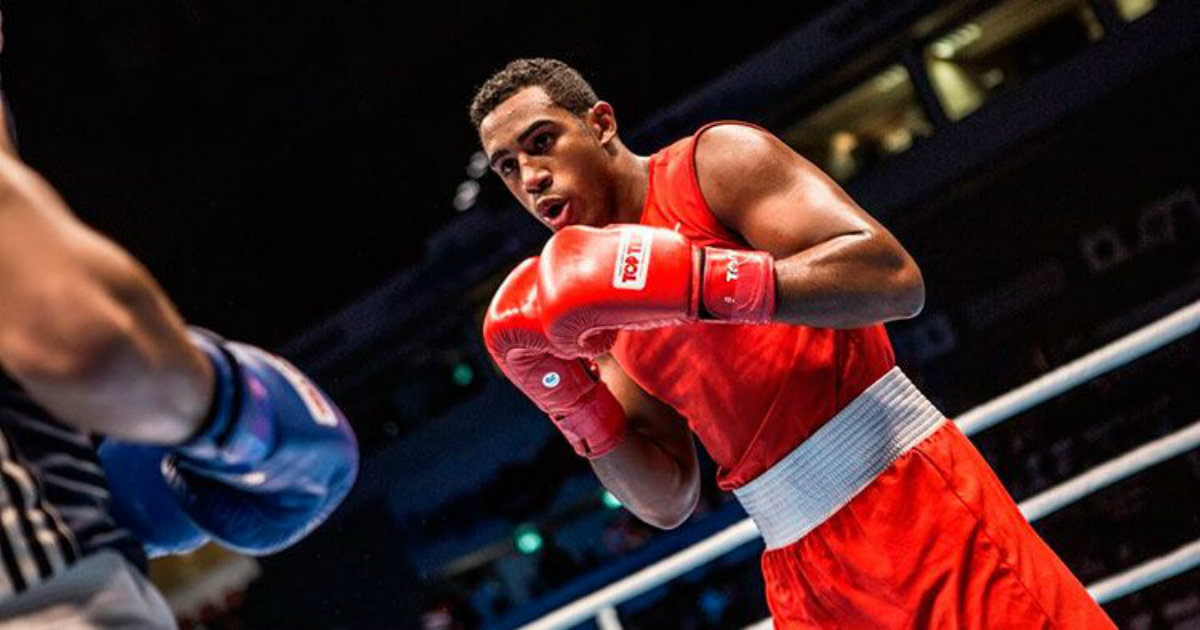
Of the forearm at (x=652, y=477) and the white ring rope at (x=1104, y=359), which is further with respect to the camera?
the white ring rope at (x=1104, y=359)

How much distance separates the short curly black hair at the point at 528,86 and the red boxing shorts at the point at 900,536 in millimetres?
714

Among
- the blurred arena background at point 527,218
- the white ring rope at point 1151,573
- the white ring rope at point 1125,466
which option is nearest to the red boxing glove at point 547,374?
the white ring rope at point 1125,466

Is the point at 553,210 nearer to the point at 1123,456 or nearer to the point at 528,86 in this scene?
the point at 528,86

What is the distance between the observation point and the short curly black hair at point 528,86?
6.39 feet

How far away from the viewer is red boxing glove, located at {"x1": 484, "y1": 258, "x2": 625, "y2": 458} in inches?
68.1

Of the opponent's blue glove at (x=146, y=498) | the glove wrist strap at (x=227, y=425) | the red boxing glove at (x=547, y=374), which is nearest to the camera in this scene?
the glove wrist strap at (x=227, y=425)

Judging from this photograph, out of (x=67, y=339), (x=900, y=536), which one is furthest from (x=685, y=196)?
(x=67, y=339)

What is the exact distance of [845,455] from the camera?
1.55 metres

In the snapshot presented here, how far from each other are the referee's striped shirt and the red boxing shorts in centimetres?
94

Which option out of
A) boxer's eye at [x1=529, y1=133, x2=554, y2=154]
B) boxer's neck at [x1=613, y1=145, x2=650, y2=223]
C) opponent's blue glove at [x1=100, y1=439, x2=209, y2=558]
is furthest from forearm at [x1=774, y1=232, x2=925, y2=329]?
opponent's blue glove at [x1=100, y1=439, x2=209, y2=558]

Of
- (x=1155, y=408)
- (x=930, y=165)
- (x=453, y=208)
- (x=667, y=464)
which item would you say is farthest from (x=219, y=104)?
(x=667, y=464)

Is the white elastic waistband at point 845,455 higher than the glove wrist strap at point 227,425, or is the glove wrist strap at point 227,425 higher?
the glove wrist strap at point 227,425

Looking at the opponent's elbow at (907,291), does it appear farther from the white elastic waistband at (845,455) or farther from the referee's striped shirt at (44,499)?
the referee's striped shirt at (44,499)

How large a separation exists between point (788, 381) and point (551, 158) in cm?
55
